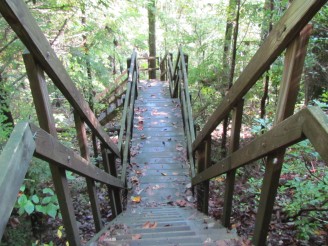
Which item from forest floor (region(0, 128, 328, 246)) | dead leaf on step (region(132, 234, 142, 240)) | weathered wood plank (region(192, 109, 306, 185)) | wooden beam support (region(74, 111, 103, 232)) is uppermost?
weathered wood plank (region(192, 109, 306, 185))

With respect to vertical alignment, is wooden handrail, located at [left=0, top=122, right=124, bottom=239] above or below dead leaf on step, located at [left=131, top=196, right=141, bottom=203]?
above

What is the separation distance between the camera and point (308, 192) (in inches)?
129

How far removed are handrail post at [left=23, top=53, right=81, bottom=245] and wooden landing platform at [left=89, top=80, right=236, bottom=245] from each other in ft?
1.88

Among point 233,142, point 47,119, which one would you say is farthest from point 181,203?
point 47,119

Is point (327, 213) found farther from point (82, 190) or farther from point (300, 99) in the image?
point (300, 99)

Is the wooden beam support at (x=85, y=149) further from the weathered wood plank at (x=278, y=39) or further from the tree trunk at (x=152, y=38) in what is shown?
the tree trunk at (x=152, y=38)

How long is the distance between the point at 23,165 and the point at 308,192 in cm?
307

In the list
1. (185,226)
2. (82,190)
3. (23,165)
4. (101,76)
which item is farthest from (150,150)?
(23,165)

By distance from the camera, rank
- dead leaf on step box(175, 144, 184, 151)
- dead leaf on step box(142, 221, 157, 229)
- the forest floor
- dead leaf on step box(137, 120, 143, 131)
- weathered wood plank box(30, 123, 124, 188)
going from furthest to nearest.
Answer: dead leaf on step box(137, 120, 143, 131) < dead leaf on step box(175, 144, 184, 151) < the forest floor < dead leaf on step box(142, 221, 157, 229) < weathered wood plank box(30, 123, 124, 188)

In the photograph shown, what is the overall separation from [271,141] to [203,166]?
2.70 metres

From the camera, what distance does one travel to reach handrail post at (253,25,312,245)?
159 cm

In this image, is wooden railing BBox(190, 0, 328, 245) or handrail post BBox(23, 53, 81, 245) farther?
handrail post BBox(23, 53, 81, 245)

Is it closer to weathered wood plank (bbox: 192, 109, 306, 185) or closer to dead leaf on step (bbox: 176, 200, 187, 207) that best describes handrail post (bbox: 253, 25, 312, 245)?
weathered wood plank (bbox: 192, 109, 306, 185)

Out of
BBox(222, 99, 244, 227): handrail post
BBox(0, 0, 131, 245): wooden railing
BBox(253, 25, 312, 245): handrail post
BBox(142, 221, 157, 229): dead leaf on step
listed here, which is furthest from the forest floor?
BBox(0, 0, 131, 245): wooden railing
